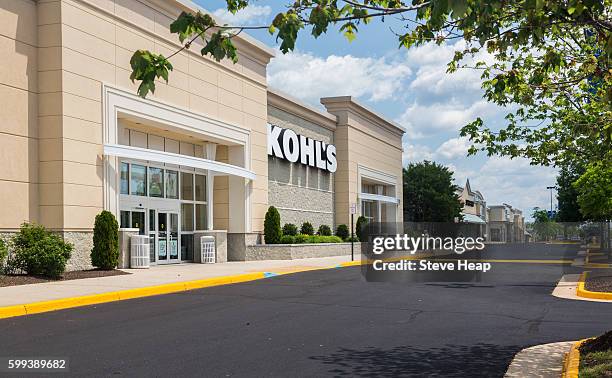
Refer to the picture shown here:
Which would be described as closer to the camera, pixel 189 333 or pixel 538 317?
pixel 189 333

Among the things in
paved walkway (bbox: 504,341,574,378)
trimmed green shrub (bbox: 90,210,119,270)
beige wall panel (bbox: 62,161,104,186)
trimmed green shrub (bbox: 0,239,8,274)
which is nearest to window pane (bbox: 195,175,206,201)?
beige wall panel (bbox: 62,161,104,186)

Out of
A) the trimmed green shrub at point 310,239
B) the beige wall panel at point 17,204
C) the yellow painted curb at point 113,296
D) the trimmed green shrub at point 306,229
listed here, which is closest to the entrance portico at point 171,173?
the beige wall panel at point 17,204

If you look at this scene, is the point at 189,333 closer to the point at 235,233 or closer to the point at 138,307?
the point at 138,307

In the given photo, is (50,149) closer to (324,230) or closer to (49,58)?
(49,58)

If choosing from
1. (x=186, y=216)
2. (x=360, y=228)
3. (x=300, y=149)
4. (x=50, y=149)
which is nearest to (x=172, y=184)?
(x=186, y=216)

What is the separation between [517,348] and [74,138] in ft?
51.9

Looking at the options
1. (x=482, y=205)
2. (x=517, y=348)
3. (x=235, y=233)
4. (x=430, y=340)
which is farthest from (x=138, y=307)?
(x=482, y=205)

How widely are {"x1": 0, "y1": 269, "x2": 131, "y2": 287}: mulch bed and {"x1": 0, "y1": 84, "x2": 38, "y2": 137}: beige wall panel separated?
440cm

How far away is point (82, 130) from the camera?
2111 centimetres

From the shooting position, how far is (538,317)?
1222cm

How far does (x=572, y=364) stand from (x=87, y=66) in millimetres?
18303

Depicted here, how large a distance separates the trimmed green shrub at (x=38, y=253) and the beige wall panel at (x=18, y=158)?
1.84 meters

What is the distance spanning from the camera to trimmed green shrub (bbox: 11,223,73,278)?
18078 mm

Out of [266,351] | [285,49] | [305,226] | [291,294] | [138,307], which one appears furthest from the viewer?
[305,226]
